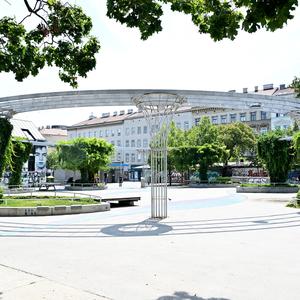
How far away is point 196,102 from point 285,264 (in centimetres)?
1306

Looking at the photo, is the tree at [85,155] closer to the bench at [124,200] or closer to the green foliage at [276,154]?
the green foliage at [276,154]

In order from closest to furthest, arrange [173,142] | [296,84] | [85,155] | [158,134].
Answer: [296,84]
[158,134]
[85,155]
[173,142]

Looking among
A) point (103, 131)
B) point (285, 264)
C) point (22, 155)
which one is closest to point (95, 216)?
point (285, 264)

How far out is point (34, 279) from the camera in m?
6.37

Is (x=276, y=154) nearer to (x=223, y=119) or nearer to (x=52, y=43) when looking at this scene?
(x=52, y=43)

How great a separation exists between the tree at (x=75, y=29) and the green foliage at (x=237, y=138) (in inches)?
1972

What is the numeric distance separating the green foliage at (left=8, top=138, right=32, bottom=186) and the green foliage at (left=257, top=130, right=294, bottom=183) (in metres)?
18.7

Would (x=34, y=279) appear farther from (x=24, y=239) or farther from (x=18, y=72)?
(x=24, y=239)

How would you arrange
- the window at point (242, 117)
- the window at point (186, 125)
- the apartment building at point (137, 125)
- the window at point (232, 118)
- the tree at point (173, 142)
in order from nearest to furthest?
1. the tree at point (173, 142)
2. the apartment building at point (137, 125)
3. the window at point (242, 117)
4. the window at point (232, 118)
5. the window at point (186, 125)

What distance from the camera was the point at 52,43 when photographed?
8.08 m

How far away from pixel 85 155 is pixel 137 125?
4485 cm

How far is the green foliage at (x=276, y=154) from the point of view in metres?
31.0

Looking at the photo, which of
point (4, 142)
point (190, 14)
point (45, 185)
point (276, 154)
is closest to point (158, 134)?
point (190, 14)

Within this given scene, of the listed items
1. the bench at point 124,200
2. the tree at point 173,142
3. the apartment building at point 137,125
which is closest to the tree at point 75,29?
the bench at point 124,200
